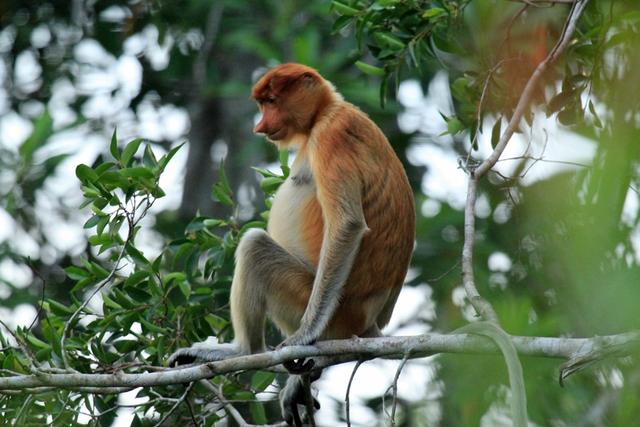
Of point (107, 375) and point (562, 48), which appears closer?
point (562, 48)

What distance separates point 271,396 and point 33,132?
2.73 meters

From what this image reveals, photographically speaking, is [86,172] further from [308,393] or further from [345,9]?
[345,9]

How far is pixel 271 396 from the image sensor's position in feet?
13.8

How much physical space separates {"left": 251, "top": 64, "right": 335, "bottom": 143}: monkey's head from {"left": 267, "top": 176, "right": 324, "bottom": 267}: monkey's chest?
0.26 meters

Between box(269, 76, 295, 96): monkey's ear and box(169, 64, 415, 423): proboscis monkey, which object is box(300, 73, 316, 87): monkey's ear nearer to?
box(269, 76, 295, 96): monkey's ear

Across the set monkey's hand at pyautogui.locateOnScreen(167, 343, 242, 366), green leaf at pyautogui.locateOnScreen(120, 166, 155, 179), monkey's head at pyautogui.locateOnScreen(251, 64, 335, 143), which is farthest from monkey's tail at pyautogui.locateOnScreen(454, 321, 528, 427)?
monkey's head at pyautogui.locateOnScreen(251, 64, 335, 143)

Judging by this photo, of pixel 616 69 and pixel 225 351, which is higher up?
pixel 616 69

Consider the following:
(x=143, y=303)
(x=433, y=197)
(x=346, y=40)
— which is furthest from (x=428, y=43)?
(x=346, y=40)

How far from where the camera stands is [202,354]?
13.0 feet

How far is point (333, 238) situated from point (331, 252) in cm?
6

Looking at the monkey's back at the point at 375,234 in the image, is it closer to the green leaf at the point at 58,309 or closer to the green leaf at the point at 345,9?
the green leaf at the point at 345,9

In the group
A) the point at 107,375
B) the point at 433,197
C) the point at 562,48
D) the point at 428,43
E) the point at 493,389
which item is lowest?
the point at 433,197

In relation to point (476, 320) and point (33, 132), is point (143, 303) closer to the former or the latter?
point (33, 132)

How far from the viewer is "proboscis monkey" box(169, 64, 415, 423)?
377cm
